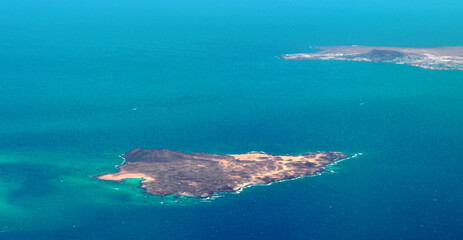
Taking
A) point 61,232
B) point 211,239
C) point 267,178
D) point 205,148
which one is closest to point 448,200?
point 267,178

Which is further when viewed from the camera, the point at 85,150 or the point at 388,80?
the point at 388,80

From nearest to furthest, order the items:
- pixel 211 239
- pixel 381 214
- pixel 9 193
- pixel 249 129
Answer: pixel 211 239 < pixel 381 214 < pixel 9 193 < pixel 249 129

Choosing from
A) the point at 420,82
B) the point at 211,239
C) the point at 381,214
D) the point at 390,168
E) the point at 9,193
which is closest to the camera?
the point at 211,239

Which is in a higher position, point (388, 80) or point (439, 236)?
point (388, 80)

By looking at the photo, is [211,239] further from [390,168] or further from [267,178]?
[390,168]

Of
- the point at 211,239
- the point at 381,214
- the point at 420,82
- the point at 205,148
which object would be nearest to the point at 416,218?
the point at 381,214

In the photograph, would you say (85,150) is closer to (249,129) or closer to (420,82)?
(249,129)
